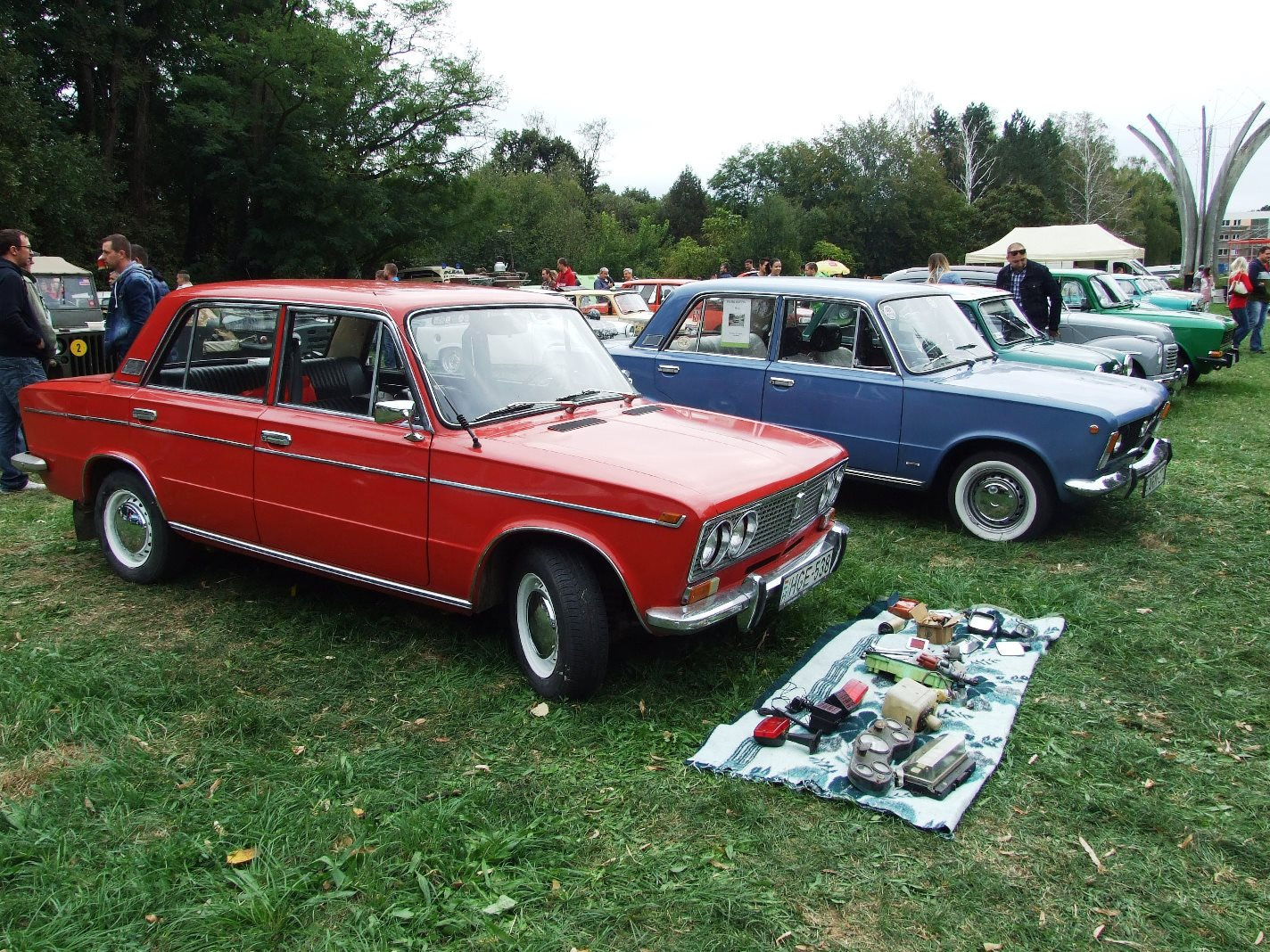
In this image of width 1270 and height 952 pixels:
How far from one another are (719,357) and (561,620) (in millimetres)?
3902

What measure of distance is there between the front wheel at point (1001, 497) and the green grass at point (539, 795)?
3.04 ft

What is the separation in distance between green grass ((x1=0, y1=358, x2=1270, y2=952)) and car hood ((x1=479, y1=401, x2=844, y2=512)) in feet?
3.28

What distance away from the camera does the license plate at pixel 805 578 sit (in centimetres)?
418

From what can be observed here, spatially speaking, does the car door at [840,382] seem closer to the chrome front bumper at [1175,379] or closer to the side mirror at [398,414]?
the side mirror at [398,414]

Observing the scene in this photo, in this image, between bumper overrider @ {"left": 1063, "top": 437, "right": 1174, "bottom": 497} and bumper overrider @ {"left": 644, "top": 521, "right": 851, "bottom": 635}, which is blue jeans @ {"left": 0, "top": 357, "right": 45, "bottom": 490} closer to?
bumper overrider @ {"left": 644, "top": 521, "right": 851, "bottom": 635}

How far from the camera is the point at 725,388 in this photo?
7.27 metres

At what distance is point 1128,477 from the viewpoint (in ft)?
20.3

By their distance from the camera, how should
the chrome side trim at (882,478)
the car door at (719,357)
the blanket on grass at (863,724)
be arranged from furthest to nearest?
the car door at (719,357)
the chrome side trim at (882,478)
the blanket on grass at (863,724)

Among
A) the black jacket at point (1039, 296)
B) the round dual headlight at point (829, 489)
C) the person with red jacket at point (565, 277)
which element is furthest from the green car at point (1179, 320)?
the round dual headlight at point (829, 489)

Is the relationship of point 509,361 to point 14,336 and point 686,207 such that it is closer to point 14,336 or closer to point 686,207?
point 14,336

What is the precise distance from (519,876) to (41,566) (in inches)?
173

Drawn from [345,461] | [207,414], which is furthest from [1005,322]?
[207,414]

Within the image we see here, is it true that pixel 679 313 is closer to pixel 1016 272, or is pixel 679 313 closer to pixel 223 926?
pixel 1016 272

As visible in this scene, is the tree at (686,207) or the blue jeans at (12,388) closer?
the blue jeans at (12,388)
